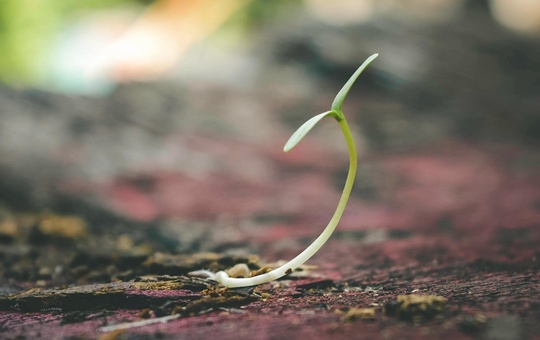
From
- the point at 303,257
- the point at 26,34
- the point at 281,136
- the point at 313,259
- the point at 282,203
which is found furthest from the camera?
the point at 26,34

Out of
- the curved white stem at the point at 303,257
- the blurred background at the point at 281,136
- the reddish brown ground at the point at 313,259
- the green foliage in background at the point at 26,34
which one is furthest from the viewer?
the green foliage in background at the point at 26,34

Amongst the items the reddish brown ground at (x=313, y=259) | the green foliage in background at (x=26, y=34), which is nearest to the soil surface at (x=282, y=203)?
the reddish brown ground at (x=313, y=259)

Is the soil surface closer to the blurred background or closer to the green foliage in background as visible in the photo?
the blurred background

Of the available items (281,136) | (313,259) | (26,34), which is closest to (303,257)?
(313,259)

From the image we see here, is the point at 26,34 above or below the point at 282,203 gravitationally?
above

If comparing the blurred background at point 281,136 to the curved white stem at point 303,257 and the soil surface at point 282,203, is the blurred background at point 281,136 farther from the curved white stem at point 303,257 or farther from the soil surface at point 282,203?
the curved white stem at point 303,257

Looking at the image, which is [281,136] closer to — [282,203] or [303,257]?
[282,203]

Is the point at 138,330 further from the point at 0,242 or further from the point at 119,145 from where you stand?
the point at 119,145
